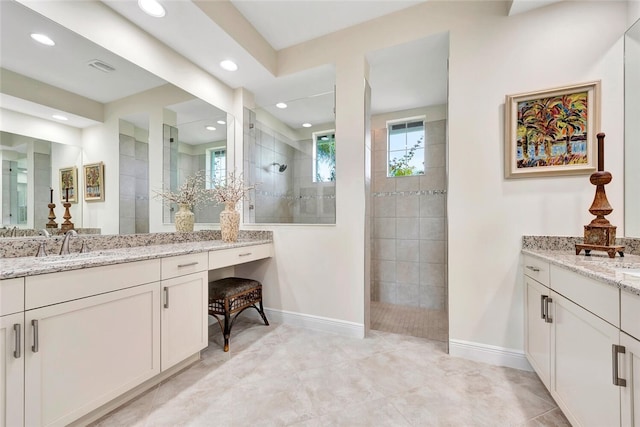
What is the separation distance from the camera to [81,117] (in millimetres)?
1754

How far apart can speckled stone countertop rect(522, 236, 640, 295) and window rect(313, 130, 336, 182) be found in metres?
1.62

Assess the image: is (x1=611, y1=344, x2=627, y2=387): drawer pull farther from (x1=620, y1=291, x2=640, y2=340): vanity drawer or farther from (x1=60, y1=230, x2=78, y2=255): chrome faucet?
(x1=60, y1=230, x2=78, y2=255): chrome faucet

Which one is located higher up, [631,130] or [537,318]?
[631,130]

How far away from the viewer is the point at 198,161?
261 centimetres

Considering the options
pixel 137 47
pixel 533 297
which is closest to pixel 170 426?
pixel 533 297

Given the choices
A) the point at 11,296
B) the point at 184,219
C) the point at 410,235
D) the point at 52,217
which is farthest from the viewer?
the point at 410,235

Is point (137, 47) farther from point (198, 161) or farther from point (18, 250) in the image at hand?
point (18, 250)

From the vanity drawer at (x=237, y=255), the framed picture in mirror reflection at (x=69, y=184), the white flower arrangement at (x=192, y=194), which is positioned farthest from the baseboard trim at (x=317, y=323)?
the framed picture in mirror reflection at (x=69, y=184)

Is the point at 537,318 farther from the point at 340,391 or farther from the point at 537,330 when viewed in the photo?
the point at 340,391

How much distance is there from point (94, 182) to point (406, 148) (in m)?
3.27

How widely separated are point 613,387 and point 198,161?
119 inches

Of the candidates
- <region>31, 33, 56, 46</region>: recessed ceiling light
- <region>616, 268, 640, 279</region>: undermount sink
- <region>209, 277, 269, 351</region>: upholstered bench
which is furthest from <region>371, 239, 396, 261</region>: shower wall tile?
<region>31, 33, 56, 46</region>: recessed ceiling light

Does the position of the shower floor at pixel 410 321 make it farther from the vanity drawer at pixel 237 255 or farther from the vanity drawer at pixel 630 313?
the vanity drawer at pixel 630 313

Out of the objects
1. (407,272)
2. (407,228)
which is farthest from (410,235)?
(407,272)
